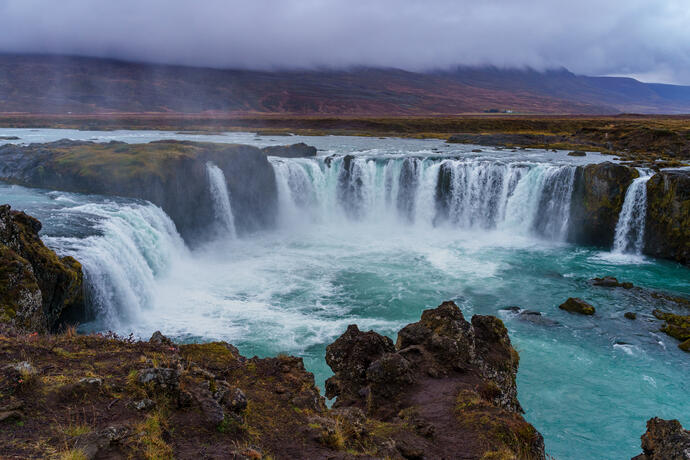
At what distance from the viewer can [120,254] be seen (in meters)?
18.7

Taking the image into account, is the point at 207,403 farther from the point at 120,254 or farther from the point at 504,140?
the point at 504,140

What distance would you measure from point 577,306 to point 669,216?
12917 mm

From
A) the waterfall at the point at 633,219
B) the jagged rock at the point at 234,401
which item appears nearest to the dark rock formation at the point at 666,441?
the jagged rock at the point at 234,401

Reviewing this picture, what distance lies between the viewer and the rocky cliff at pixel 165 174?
2819 centimetres

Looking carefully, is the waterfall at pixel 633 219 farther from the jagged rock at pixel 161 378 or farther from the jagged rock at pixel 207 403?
the jagged rock at pixel 161 378

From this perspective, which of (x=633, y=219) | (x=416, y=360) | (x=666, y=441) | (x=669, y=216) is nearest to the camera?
(x=666, y=441)

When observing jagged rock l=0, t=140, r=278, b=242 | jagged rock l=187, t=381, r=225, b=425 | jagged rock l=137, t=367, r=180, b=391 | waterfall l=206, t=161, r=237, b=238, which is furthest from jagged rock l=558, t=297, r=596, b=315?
jagged rock l=0, t=140, r=278, b=242

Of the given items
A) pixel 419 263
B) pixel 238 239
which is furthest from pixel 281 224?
pixel 419 263

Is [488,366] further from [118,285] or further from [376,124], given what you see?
[376,124]

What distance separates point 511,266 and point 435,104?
553 ft

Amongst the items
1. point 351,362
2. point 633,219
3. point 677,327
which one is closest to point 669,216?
point 633,219

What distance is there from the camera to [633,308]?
1975 cm

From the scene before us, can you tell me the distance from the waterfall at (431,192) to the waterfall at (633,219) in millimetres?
3342

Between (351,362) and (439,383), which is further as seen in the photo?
(351,362)
